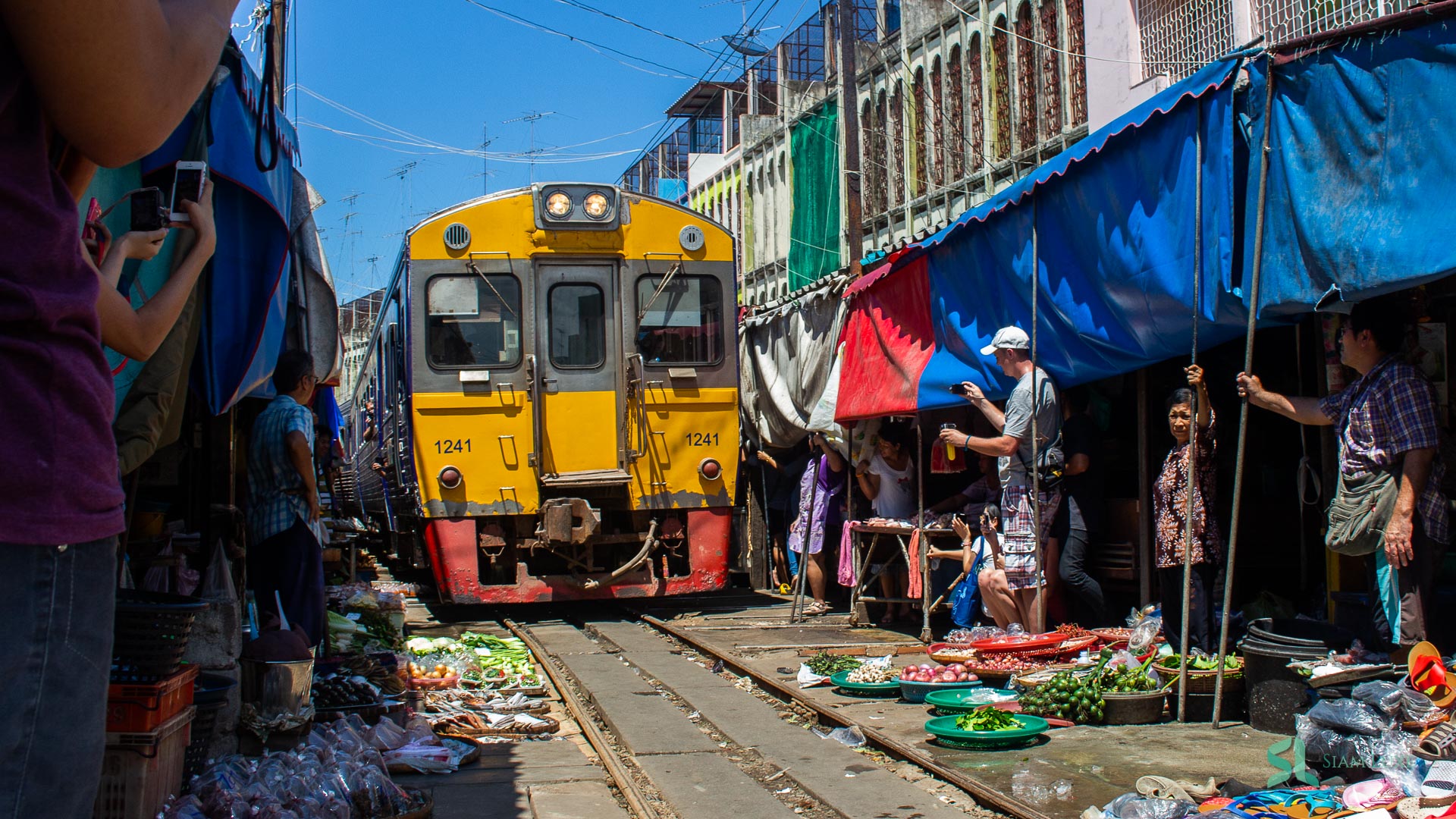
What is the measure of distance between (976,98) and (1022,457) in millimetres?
11001

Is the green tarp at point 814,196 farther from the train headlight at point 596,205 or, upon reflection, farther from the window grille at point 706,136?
the train headlight at point 596,205

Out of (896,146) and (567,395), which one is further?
(896,146)

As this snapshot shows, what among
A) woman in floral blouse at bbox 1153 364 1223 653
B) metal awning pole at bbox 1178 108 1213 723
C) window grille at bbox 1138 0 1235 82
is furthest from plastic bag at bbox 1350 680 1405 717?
window grille at bbox 1138 0 1235 82

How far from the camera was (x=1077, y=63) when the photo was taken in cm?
1499

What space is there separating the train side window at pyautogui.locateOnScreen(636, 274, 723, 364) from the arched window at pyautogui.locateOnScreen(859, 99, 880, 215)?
404 inches

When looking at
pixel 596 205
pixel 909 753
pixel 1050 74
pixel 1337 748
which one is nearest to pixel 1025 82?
pixel 1050 74

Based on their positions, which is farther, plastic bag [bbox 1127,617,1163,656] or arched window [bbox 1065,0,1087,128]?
arched window [bbox 1065,0,1087,128]

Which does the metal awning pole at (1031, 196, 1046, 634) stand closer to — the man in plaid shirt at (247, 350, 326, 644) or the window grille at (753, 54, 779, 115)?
the man in plaid shirt at (247, 350, 326, 644)

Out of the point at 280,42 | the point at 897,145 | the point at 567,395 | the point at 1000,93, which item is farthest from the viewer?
the point at 897,145

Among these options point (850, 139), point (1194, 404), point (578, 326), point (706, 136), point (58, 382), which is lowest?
point (58, 382)

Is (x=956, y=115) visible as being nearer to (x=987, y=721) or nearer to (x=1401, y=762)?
(x=987, y=721)

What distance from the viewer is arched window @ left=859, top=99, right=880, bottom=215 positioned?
68.4 feet

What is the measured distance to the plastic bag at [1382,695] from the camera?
4461mm

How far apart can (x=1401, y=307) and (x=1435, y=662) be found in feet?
5.33
